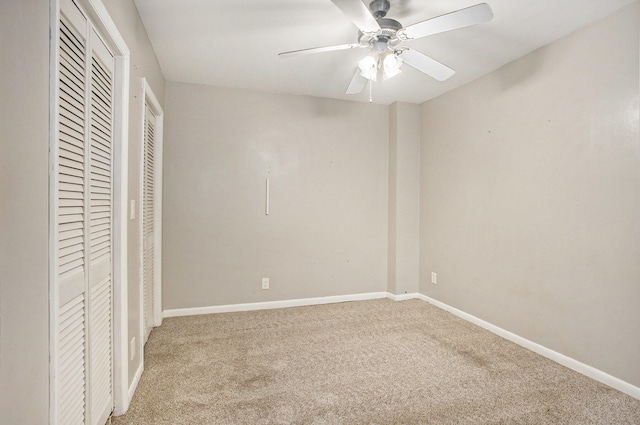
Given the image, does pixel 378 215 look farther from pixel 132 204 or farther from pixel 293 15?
pixel 132 204

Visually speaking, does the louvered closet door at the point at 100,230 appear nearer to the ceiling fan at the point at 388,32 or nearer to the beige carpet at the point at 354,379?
the beige carpet at the point at 354,379

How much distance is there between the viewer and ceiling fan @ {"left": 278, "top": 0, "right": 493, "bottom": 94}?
1684 mm

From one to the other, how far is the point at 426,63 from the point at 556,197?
4.54ft

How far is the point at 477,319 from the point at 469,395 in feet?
4.44

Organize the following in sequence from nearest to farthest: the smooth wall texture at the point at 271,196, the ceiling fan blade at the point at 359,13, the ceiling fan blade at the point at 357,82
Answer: the ceiling fan blade at the point at 359,13 < the ceiling fan blade at the point at 357,82 < the smooth wall texture at the point at 271,196

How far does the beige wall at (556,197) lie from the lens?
6.90 ft

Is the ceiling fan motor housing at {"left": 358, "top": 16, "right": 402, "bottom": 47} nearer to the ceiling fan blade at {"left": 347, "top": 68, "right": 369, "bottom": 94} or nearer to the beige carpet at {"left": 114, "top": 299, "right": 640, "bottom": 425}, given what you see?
the ceiling fan blade at {"left": 347, "top": 68, "right": 369, "bottom": 94}

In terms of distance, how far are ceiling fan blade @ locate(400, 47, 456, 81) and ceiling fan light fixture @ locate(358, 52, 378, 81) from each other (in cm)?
19

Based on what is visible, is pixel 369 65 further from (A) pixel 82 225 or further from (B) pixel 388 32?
(A) pixel 82 225

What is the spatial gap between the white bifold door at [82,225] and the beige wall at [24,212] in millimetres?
59

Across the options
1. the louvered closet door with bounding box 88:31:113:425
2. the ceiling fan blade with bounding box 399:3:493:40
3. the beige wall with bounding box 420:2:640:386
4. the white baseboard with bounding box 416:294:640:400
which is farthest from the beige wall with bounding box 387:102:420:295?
the louvered closet door with bounding box 88:31:113:425

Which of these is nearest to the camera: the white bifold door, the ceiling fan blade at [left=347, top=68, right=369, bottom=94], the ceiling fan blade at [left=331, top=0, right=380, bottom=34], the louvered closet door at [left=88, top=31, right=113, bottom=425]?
the white bifold door

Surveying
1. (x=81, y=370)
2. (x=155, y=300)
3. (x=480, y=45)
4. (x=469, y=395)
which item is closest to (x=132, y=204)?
(x=81, y=370)

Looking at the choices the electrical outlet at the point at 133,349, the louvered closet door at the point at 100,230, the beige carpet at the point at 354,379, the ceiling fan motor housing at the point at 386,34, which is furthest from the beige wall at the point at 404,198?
→ the louvered closet door at the point at 100,230
